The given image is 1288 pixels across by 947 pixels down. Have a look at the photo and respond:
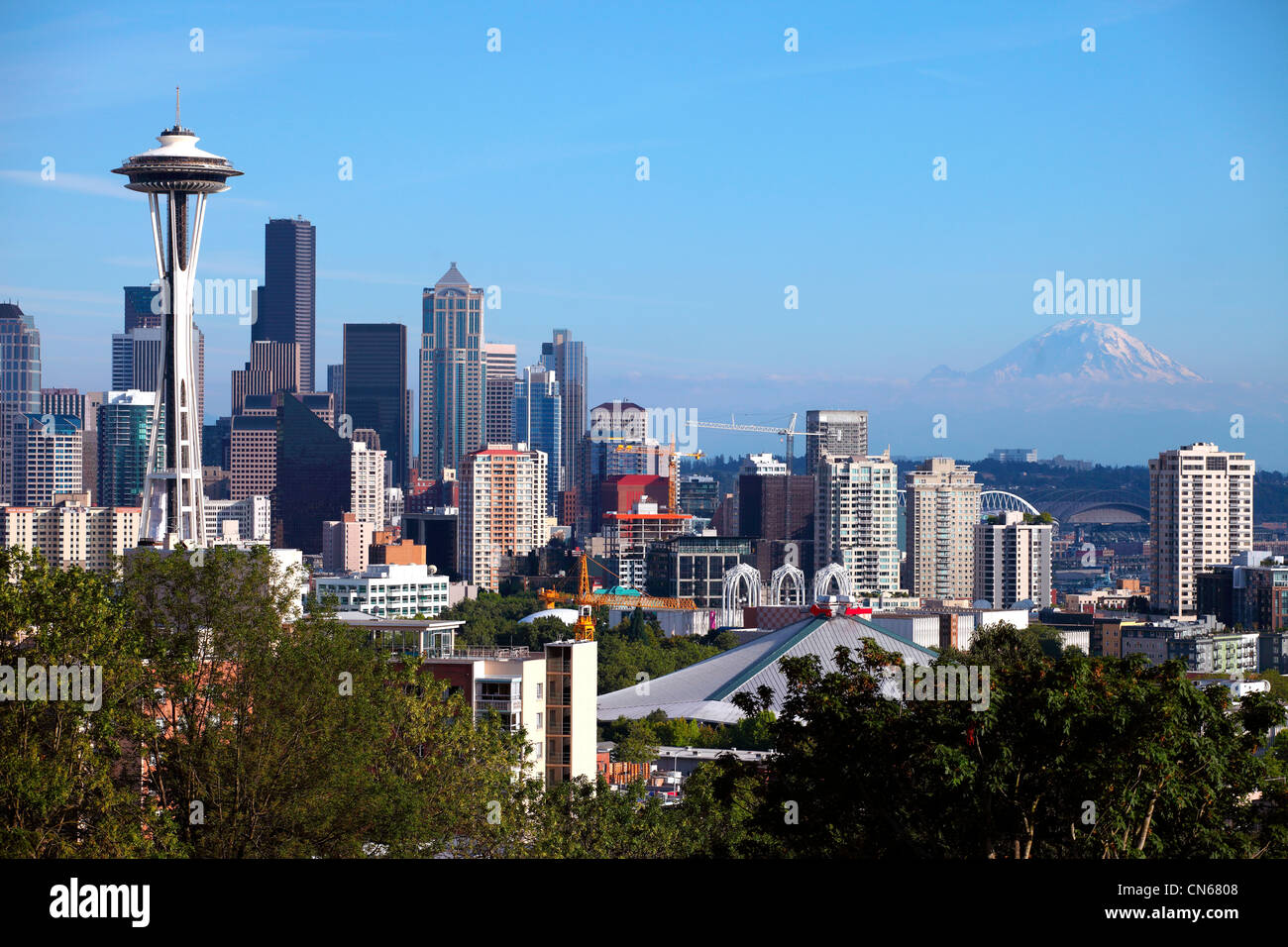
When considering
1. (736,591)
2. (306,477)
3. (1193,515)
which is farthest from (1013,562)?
(306,477)

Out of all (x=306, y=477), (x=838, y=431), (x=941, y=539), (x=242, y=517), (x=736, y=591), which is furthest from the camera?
(x=838, y=431)

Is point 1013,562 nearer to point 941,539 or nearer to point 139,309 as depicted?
point 941,539

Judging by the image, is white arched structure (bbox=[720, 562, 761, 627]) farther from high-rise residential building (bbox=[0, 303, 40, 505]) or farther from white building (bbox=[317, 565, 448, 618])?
high-rise residential building (bbox=[0, 303, 40, 505])

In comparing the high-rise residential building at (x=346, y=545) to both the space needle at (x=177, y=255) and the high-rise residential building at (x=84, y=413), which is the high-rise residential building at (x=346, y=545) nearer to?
the high-rise residential building at (x=84, y=413)

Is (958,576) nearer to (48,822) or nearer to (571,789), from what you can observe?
(571,789)

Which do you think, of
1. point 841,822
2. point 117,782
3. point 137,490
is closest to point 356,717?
point 117,782
